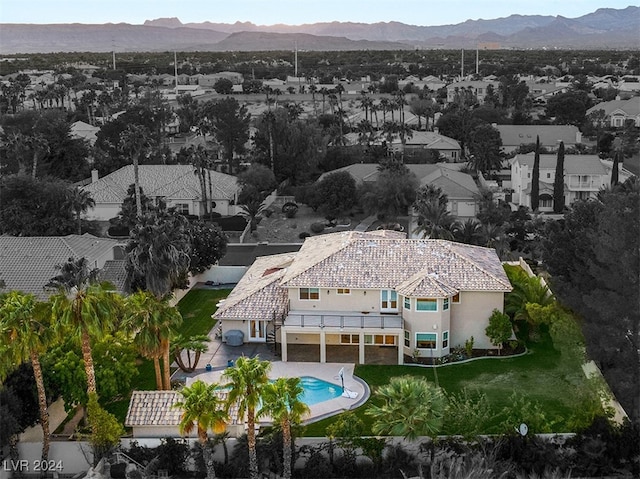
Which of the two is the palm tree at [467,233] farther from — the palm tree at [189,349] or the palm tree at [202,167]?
the palm tree at [202,167]

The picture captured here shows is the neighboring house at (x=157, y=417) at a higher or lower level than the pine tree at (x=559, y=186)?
lower

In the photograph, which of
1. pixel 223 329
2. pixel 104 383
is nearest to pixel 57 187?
pixel 223 329

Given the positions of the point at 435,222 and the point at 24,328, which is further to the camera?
the point at 435,222

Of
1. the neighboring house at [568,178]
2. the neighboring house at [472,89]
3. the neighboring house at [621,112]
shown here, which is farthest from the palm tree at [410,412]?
the neighboring house at [472,89]

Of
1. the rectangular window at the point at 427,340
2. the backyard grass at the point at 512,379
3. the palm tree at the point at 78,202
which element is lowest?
the backyard grass at the point at 512,379

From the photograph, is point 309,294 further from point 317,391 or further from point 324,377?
point 317,391

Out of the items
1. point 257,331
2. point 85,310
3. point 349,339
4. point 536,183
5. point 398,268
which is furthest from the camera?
point 536,183

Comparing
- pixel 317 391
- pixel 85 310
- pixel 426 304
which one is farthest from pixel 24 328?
pixel 426 304
